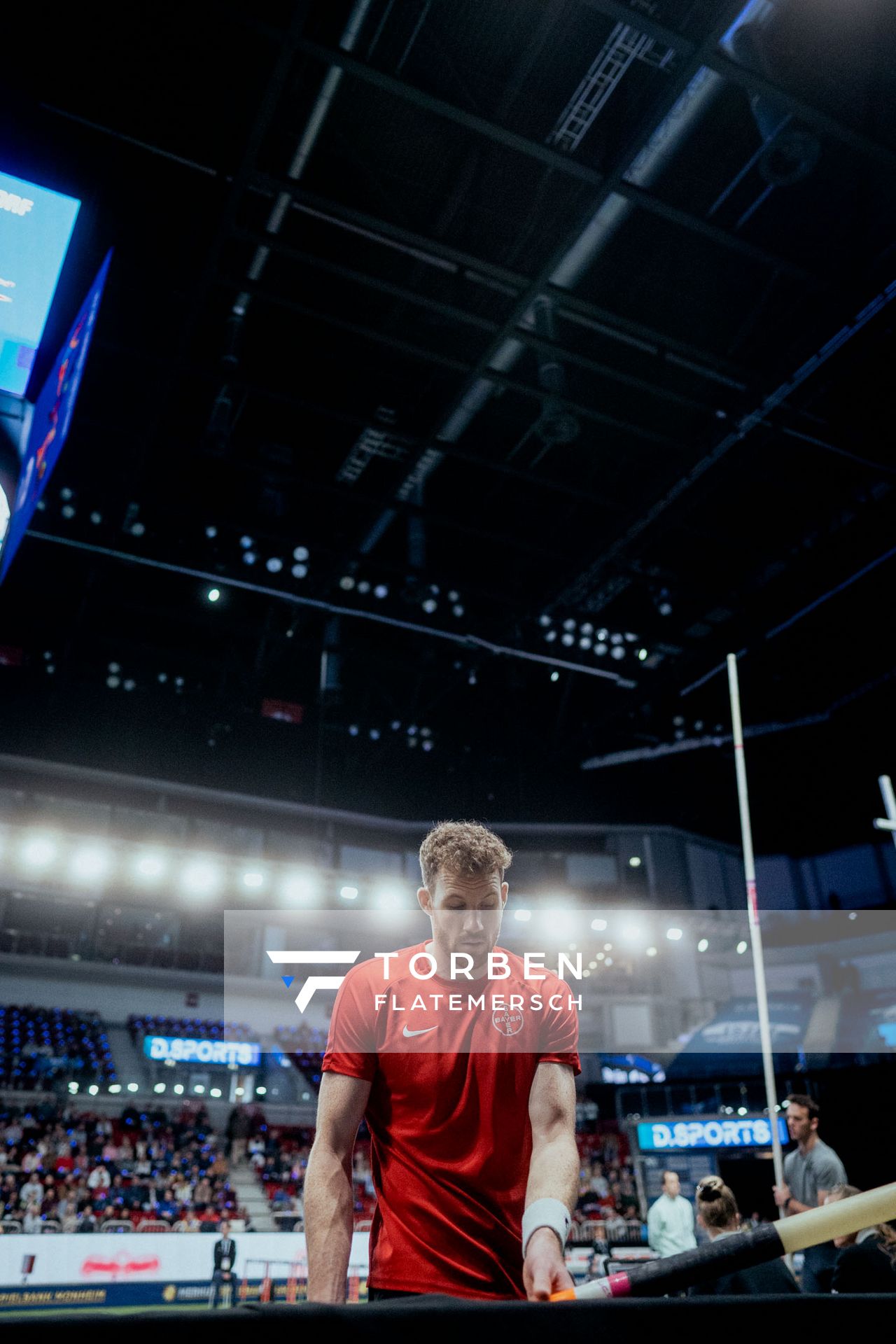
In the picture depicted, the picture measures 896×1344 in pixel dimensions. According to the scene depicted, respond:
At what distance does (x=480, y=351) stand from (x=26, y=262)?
4.37m

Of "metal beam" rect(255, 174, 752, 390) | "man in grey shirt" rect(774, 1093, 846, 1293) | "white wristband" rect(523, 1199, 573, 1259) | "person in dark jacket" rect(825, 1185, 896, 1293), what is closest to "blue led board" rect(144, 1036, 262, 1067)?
"man in grey shirt" rect(774, 1093, 846, 1293)

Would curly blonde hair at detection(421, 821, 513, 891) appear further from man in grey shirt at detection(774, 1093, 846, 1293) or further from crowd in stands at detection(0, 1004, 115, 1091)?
crowd in stands at detection(0, 1004, 115, 1091)

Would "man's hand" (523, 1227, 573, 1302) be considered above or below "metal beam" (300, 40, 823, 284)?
below

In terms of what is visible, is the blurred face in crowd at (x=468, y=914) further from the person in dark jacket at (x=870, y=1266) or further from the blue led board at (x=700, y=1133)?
the blue led board at (x=700, y=1133)

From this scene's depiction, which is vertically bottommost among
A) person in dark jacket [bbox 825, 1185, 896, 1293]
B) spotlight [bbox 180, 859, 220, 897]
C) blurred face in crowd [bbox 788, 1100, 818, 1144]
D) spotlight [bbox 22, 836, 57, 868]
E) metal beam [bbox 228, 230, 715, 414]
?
person in dark jacket [bbox 825, 1185, 896, 1293]

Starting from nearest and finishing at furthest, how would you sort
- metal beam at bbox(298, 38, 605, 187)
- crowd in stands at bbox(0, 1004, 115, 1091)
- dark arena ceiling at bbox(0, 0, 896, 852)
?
metal beam at bbox(298, 38, 605, 187) < dark arena ceiling at bbox(0, 0, 896, 852) < crowd in stands at bbox(0, 1004, 115, 1091)

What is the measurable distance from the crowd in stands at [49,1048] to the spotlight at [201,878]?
3.59 meters

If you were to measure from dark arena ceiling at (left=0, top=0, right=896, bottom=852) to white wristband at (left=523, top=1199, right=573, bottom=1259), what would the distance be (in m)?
6.94

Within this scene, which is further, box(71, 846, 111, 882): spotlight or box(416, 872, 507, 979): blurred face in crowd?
box(71, 846, 111, 882): spotlight

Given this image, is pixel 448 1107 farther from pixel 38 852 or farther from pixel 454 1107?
pixel 38 852

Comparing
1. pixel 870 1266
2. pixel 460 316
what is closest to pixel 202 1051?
pixel 460 316

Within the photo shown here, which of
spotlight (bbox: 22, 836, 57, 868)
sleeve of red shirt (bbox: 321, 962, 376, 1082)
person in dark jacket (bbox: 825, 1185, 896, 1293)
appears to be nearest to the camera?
sleeve of red shirt (bbox: 321, 962, 376, 1082)

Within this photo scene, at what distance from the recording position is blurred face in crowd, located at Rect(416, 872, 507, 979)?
2.07m

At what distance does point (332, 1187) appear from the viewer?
6.12 feet
